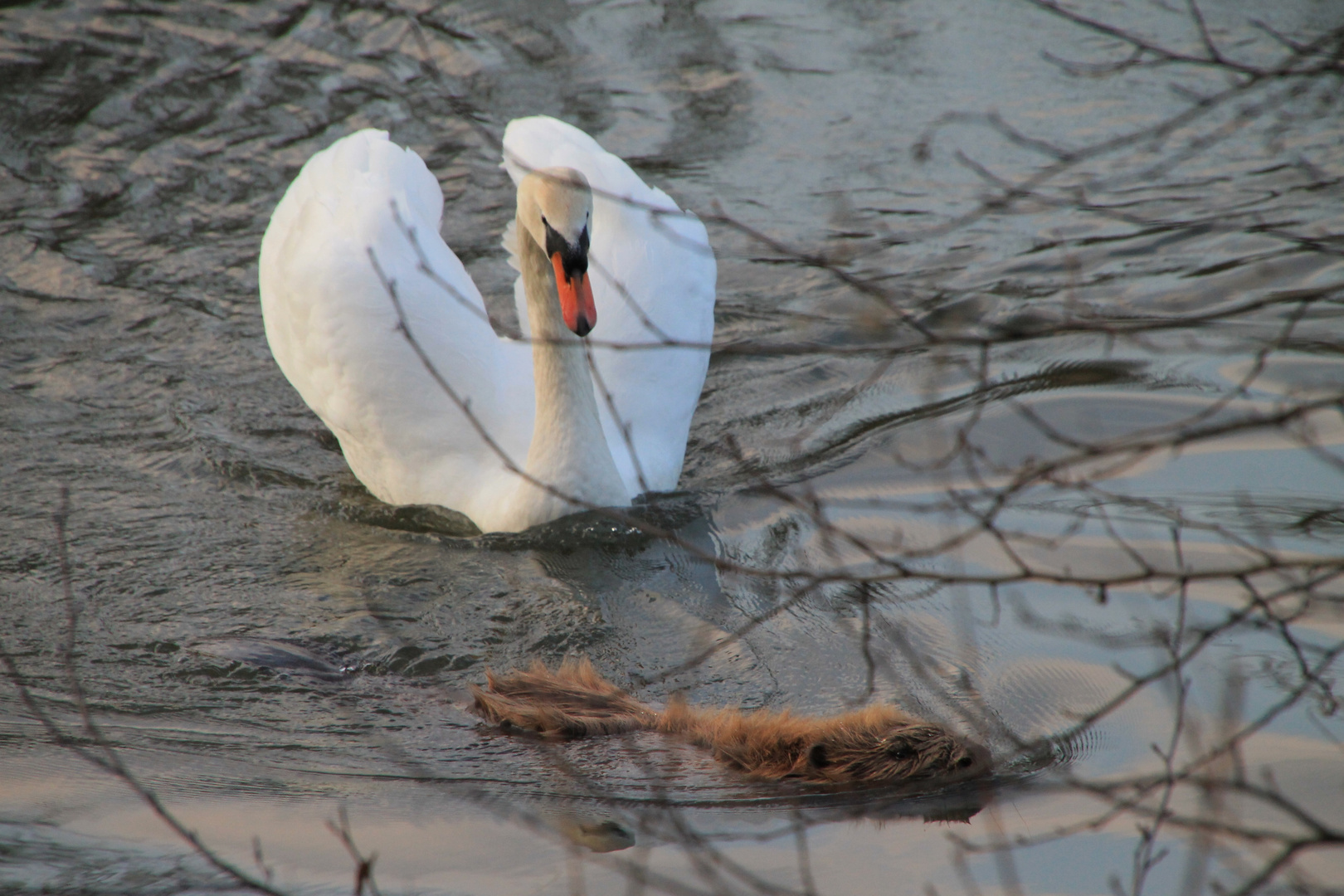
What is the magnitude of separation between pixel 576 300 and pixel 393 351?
1073mm

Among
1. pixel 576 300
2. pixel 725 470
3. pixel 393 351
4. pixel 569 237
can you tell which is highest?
pixel 569 237

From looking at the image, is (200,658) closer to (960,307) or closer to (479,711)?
(479,711)

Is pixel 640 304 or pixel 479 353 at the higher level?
pixel 640 304

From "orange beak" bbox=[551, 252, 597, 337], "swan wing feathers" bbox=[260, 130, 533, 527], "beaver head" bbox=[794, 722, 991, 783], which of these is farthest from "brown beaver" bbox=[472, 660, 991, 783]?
"swan wing feathers" bbox=[260, 130, 533, 527]

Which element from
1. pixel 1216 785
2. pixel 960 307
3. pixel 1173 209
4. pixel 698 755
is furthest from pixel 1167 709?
pixel 1173 209

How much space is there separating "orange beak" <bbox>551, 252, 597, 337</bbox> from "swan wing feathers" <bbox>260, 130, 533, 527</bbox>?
0.74 m

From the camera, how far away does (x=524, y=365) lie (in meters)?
6.07

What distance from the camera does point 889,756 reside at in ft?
11.7

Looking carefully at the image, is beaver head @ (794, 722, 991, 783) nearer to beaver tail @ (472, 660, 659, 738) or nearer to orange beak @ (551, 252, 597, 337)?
beaver tail @ (472, 660, 659, 738)

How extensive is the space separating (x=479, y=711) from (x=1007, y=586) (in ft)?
6.28

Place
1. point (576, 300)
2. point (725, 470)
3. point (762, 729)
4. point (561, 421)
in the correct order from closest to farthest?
point (762, 729), point (576, 300), point (561, 421), point (725, 470)

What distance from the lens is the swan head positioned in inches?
185

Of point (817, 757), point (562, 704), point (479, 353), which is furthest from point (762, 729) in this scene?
point (479, 353)

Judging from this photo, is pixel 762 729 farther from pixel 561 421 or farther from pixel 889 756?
pixel 561 421
